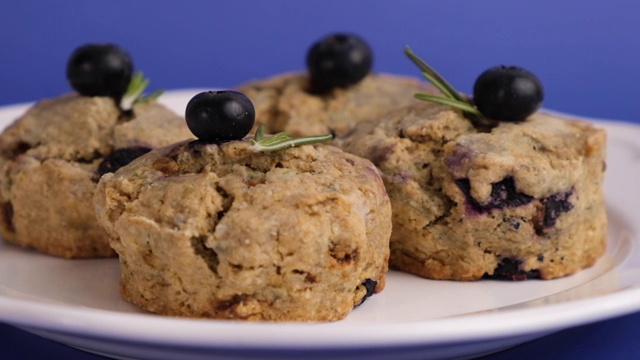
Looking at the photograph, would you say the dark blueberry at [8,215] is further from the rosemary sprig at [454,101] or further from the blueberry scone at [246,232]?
the rosemary sprig at [454,101]

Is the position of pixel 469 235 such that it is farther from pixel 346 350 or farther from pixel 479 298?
pixel 346 350

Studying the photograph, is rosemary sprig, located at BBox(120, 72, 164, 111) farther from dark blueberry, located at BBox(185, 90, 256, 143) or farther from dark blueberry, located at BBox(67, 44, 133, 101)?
dark blueberry, located at BBox(185, 90, 256, 143)

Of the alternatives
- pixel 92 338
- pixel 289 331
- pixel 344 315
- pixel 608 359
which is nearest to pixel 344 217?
pixel 344 315

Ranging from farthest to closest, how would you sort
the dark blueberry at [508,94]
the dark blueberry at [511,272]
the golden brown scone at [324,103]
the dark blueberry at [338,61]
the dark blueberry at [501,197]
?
the dark blueberry at [338,61], the golden brown scone at [324,103], the dark blueberry at [508,94], the dark blueberry at [511,272], the dark blueberry at [501,197]

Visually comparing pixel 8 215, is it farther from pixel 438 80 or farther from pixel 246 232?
pixel 438 80

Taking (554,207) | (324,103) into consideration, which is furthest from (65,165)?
(554,207)

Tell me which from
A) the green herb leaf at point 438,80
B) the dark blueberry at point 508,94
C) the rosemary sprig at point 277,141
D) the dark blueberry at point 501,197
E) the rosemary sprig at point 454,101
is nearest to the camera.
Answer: the rosemary sprig at point 277,141

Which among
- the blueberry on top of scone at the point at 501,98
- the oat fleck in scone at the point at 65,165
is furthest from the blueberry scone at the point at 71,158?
the blueberry on top of scone at the point at 501,98
